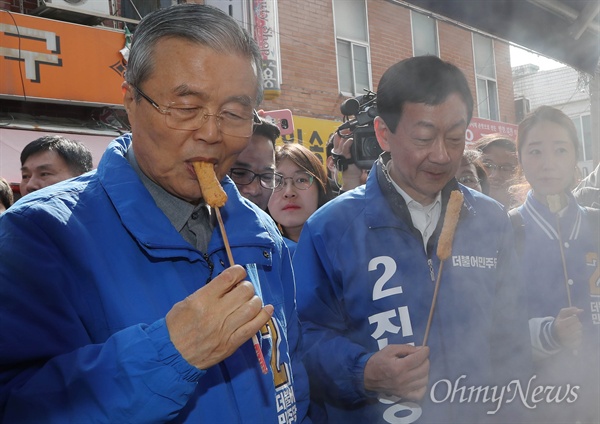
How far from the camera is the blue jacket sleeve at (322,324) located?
1.81m

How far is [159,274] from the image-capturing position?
4.12ft

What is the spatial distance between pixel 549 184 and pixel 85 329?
202 centimetres

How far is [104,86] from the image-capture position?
249 inches

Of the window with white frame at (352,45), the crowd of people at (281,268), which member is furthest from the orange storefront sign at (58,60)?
the crowd of people at (281,268)

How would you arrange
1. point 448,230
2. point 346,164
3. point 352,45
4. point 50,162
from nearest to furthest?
1. point 448,230
2. point 346,164
3. point 50,162
4. point 352,45

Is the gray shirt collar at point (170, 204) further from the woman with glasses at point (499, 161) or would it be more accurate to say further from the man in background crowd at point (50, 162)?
the woman with glasses at point (499, 161)

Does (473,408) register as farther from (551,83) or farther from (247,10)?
(247,10)

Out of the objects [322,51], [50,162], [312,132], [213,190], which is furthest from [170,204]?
[312,132]

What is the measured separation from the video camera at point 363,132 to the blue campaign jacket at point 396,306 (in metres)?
0.57

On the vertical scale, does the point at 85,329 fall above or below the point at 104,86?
below

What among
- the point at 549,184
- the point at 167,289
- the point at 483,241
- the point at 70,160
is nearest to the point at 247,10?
the point at 70,160

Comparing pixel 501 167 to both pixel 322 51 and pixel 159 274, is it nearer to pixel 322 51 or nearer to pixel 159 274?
pixel 159 274

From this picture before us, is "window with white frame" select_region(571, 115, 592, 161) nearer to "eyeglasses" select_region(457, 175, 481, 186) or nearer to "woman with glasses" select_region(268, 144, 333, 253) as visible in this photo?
"eyeglasses" select_region(457, 175, 481, 186)

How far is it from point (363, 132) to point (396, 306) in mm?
960
